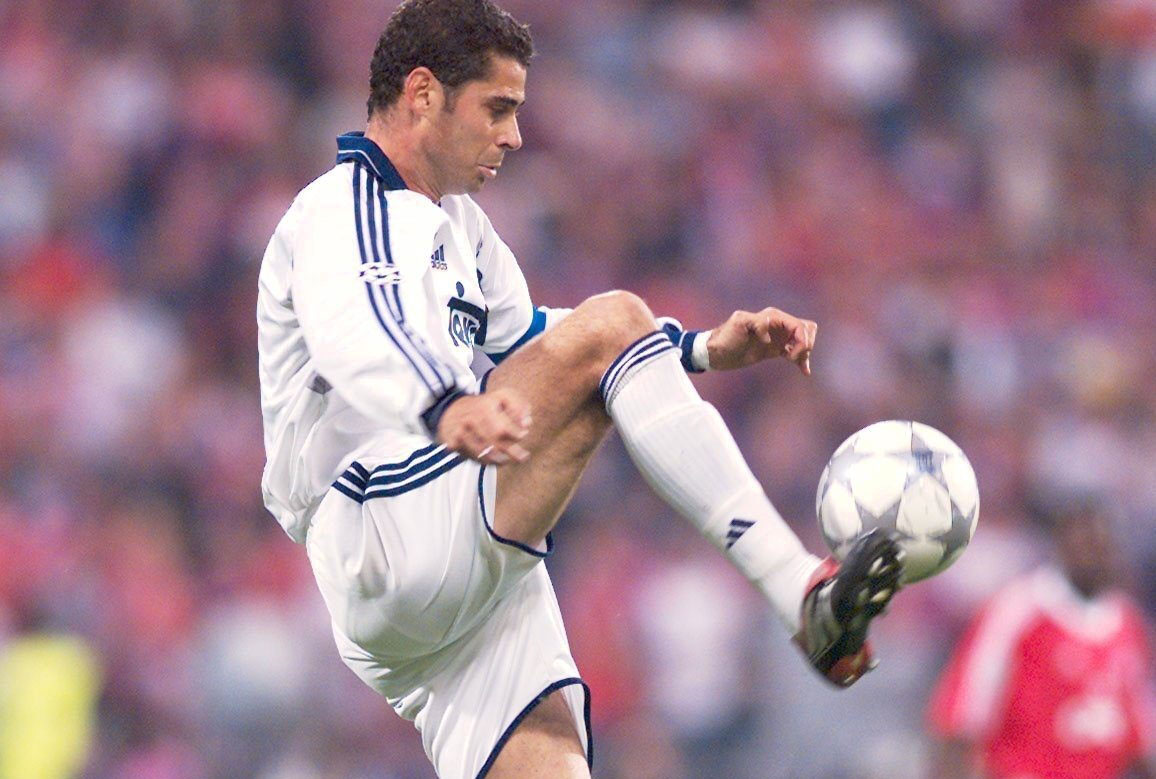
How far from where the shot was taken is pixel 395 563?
3.56 m

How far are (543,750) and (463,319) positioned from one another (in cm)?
86

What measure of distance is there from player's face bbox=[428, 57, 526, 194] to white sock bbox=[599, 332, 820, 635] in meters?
0.57

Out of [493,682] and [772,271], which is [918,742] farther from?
[493,682]

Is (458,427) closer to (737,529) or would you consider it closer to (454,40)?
(737,529)

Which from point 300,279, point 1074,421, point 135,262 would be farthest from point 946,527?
point 135,262

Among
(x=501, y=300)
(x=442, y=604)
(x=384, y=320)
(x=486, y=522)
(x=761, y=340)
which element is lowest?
(x=442, y=604)

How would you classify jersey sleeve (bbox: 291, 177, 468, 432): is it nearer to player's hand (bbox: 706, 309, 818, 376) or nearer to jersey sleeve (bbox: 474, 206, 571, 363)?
jersey sleeve (bbox: 474, 206, 571, 363)

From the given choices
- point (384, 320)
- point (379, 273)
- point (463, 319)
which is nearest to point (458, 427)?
point (384, 320)

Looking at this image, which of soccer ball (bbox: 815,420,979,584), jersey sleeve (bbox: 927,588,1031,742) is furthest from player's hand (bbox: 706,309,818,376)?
jersey sleeve (bbox: 927,588,1031,742)

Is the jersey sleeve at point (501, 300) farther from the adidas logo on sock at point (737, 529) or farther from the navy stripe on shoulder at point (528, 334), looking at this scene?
the adidas logo on sock at point (737, 529)

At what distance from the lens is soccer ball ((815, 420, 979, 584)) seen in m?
3.48

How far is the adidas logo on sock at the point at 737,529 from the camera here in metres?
3.39

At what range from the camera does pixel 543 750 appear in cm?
380

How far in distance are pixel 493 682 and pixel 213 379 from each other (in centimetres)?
447
